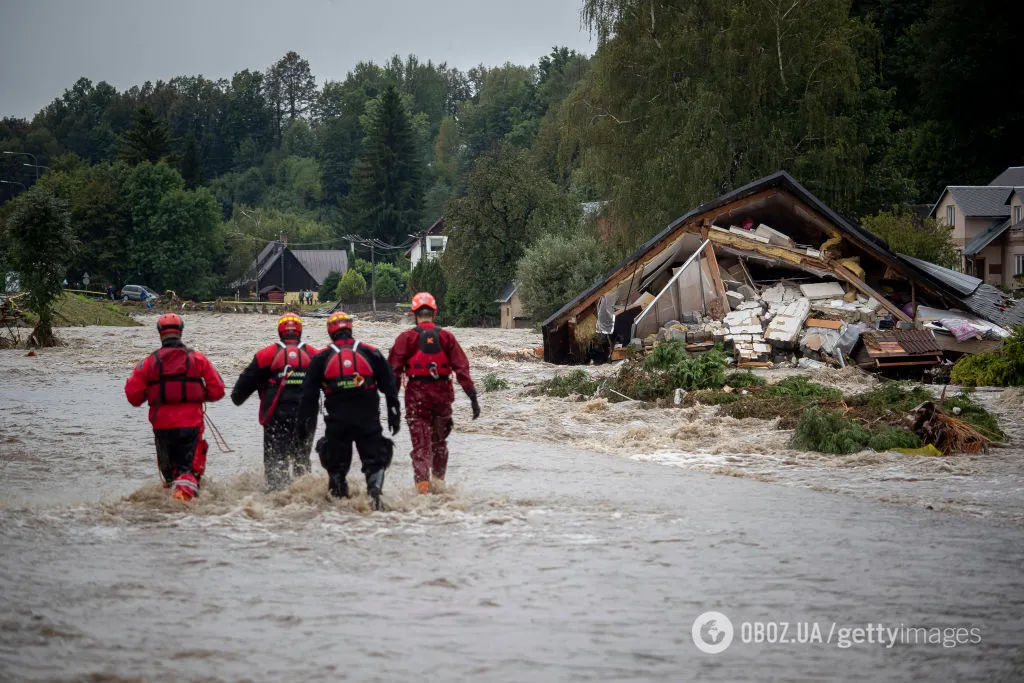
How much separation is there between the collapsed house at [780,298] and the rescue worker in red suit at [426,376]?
14.8m

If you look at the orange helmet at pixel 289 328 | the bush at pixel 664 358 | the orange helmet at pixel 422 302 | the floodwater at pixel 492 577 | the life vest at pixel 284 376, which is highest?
the orange helmet at pixel 422 302

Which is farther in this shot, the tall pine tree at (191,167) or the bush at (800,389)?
the tall pine tree at (191,167)

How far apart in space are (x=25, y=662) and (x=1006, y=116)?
70724 mm

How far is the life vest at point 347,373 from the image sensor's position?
10.7m

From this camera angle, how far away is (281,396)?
11.6m

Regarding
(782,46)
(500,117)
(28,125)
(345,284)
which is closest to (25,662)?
(782,46)

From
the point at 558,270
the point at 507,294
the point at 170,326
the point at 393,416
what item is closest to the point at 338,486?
the point at 393,416

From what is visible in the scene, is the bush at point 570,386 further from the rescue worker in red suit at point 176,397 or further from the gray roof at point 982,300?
the rescue worker in red suit at point 176,397

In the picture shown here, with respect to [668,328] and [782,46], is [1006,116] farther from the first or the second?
[668,328]

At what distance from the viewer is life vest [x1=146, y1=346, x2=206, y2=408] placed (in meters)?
11.0

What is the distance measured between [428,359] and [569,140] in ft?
97.6

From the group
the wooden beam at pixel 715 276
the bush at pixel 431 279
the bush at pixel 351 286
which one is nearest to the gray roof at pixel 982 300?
the wooden beam at pixel 715 276

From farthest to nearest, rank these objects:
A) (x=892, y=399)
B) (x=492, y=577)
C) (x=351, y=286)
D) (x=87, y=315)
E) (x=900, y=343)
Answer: (x=351, y=286), (x=87, y=315), (x=900, y=343), (x=892, y=399), (x=492, y=577)

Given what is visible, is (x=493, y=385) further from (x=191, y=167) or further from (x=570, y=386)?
(x=191, y=167)
